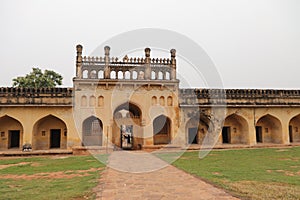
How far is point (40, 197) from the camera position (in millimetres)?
5691

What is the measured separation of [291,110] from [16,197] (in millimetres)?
21482

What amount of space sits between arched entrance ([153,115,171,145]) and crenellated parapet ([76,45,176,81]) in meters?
3.52

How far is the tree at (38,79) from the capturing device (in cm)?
2782

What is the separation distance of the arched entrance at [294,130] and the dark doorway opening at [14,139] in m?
22.9

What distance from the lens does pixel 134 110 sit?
2141cm

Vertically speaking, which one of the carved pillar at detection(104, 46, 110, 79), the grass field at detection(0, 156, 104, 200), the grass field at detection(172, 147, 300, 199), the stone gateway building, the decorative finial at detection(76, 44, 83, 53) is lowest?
the grass field at detection(0, 156, 104, 200)

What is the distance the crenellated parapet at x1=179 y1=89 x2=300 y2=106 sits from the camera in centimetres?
2002

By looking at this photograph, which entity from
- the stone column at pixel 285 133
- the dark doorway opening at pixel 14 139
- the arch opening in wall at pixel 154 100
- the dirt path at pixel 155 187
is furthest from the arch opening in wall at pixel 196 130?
the dark doorway opening at pixel 14 139

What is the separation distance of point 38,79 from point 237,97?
68.5 feet

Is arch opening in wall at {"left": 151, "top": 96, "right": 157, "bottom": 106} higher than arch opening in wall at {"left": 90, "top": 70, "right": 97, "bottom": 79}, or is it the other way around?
arch opening in wall at {"left": 90, "top": 70, "right": 97, "bottom": 79}

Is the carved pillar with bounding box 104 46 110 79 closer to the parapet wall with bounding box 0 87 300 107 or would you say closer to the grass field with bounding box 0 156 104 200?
the parapet wall with bounding box 0 87 300 107

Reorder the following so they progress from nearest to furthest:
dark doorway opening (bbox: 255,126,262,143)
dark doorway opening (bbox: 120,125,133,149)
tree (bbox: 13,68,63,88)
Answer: dark doorway opening (bbox: 120,125,133,149) < dark doorway opening (bbox: 255,126,262,143) < tree (bbox: 13,68,63,88)

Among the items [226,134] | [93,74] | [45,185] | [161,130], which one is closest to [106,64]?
[93,74]

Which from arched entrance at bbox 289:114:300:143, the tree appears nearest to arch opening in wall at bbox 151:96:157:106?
arched entrance at bbox 289:114:300:143
